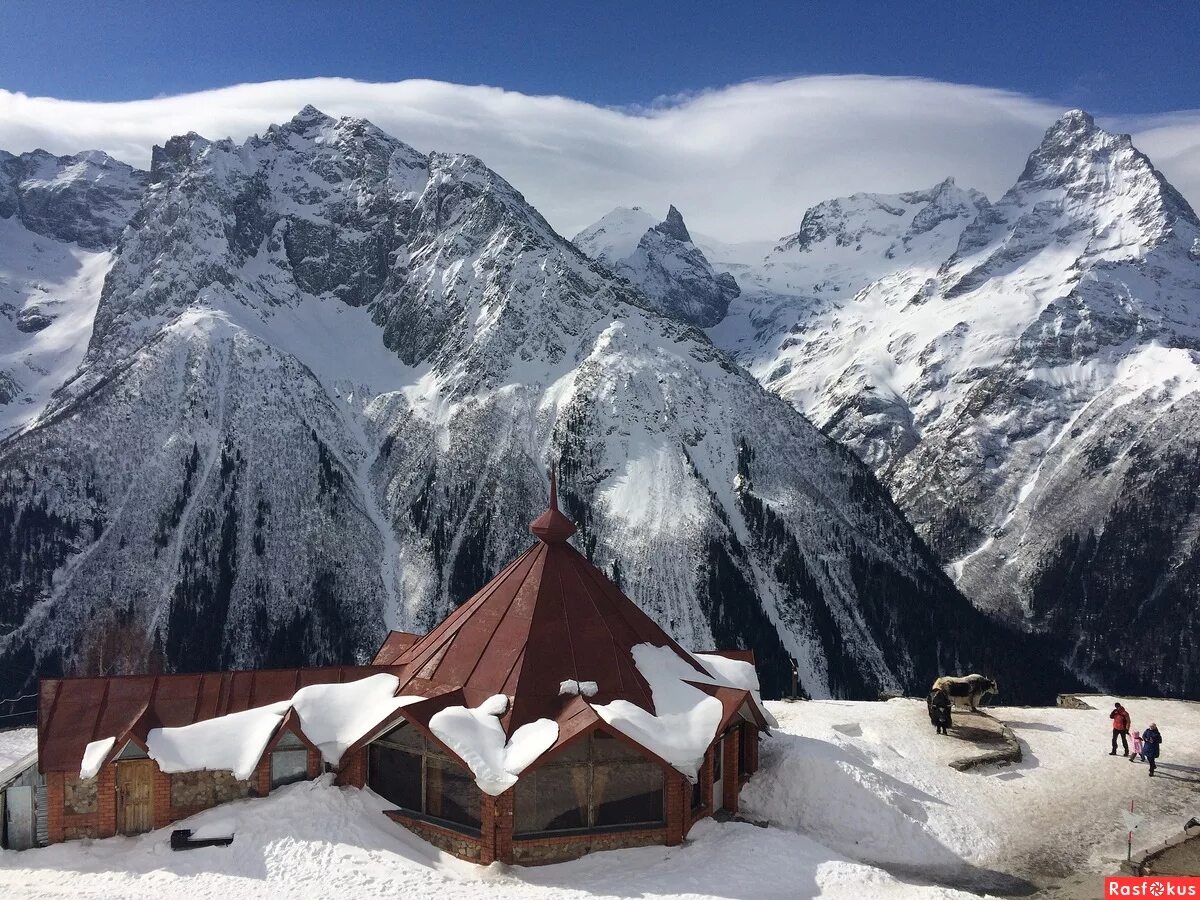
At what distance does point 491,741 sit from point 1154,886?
768 inches

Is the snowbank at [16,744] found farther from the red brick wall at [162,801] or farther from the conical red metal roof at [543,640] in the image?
the conical red metal roof at [543,640]

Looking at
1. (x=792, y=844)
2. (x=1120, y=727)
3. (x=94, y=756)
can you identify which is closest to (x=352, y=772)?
(x=94, y=756)

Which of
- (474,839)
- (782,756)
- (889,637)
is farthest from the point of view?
(889,637)

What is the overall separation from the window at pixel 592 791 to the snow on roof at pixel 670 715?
0.64 meters

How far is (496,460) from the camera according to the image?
538ft

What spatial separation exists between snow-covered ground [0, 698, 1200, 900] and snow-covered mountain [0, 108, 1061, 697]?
9221 cm

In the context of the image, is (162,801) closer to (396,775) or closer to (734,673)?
(396,775)

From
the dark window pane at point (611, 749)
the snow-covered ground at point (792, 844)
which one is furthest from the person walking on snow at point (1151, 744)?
the dark window pane at point (611, 749)

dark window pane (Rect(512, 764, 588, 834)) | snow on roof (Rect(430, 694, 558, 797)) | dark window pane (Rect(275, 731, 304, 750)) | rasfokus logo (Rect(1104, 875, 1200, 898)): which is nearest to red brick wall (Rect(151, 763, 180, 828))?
dark window pane (Rect(275, 731, 304, 750))

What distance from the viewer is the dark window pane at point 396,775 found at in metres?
31.4

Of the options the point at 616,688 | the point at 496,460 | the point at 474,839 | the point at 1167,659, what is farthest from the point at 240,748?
the point at 1167,659

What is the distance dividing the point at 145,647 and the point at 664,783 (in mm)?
122127

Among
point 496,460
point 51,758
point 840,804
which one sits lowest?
point 840,804

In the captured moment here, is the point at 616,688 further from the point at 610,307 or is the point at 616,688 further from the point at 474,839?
the point at 610,307
